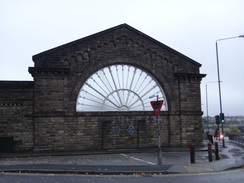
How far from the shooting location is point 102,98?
23.5 metres

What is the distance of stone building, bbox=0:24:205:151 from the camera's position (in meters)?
21.4

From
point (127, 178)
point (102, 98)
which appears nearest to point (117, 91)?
point (102, 98)

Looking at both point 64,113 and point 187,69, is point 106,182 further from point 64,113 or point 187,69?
point 187,69

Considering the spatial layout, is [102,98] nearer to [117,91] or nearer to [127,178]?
[117,91]

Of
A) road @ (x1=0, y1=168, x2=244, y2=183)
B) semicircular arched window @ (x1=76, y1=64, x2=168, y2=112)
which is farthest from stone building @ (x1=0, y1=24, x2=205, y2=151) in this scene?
road @ (x1=0, y1=168, x2=244, y2=183)

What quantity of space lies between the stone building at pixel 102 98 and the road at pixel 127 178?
34.8ft

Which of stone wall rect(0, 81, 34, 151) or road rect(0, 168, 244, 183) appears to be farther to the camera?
stone wall rect(0, 81, 34, 151)

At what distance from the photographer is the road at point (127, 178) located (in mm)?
9852

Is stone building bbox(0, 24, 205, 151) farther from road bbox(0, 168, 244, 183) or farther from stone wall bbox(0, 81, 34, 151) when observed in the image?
road bbox(0, 168, 244, 183)

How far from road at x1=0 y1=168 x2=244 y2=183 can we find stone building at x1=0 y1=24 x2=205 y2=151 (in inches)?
417

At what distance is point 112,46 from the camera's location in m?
24.0

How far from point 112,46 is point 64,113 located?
6563 mm

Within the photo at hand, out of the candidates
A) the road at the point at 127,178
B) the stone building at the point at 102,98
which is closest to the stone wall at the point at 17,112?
the stone building at the point at 102,98

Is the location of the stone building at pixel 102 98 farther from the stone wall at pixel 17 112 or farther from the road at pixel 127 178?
the road at pixel 127 178
